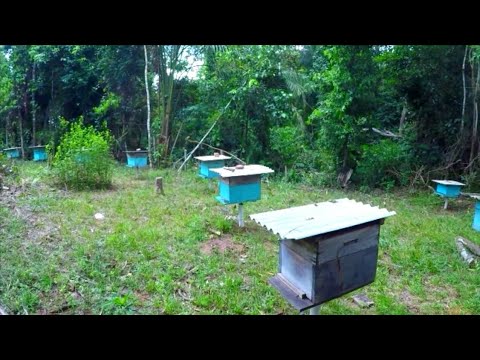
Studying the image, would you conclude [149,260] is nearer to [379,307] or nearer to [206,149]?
[379,307]

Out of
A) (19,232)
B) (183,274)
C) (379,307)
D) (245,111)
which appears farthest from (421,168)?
(19,232)

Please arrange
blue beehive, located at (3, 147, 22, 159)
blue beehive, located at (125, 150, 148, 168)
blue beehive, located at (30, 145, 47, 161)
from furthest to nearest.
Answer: blue beehive, located at (3, 147, 22, 159) < blue beehive, located at (30, 145, 47, 161) < blue beehive, located at (125, 150, 148, 168)

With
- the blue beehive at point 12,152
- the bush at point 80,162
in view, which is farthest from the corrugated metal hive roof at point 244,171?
the blue beehive at point 12,152

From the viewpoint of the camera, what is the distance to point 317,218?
100.0 inches

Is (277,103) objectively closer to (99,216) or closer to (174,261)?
(99,216)

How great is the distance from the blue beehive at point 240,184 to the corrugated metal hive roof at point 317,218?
9.06ft

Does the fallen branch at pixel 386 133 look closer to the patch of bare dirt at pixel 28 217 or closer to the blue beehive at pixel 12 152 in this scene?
the patch of bare dirt at pixel 28 217

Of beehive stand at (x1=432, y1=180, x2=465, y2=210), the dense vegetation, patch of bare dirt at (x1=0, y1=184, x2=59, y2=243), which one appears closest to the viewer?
patch of bare dirt at (x1=0, y1=184, x2=59, y2=243)

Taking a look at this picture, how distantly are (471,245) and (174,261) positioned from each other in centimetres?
465

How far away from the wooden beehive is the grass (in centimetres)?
121

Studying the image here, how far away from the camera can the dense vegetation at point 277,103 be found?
928 centimetres

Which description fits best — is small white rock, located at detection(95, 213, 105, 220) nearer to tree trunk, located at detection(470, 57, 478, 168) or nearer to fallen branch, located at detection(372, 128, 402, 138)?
fallen branch, located at detection(372, 128, 402, 138)

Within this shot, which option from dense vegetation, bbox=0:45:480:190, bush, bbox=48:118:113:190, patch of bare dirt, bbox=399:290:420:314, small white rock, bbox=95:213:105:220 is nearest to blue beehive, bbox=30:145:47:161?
dense vegetation, bbox=0:45:480:190

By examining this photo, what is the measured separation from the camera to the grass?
369cm
